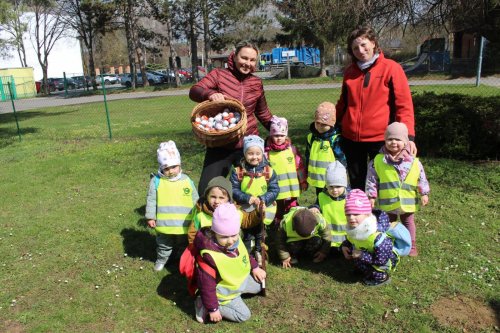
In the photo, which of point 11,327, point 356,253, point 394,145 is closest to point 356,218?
point 356,253

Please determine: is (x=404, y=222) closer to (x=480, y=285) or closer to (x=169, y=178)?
(x=480, y=285)

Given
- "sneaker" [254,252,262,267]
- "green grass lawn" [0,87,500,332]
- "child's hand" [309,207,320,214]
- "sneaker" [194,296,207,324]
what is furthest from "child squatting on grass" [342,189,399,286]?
"sneaker" [194,296,207,324]

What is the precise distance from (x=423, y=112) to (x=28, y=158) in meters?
8.33

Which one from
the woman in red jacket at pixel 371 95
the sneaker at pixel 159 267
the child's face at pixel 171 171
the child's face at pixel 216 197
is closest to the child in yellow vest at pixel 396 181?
the woman in red jacket at pixel 371 95

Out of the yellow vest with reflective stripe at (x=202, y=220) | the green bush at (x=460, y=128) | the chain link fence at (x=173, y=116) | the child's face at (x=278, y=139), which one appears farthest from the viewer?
the chain link fence at (x=173, y=116)

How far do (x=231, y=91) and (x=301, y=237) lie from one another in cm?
151

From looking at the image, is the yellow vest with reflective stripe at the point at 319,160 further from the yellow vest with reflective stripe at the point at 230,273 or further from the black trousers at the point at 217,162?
the yellow vest with reflective stripe at the point at 230,273

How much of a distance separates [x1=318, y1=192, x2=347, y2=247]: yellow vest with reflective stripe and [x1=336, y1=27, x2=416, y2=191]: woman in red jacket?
582 millimetres

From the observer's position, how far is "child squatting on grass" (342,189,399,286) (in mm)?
3445

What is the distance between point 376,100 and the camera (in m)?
3.82

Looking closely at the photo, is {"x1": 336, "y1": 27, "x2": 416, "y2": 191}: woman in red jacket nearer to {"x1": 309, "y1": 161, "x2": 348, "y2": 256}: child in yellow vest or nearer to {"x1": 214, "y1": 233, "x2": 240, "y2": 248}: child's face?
{"x1": 309, "y1": 161, "x2": 348, "y2": 256}: child in yellow vest

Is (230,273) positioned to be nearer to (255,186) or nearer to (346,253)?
(255,186)

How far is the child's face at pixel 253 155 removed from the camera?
3848 millimetres

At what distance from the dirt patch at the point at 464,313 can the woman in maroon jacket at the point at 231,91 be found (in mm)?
2141
